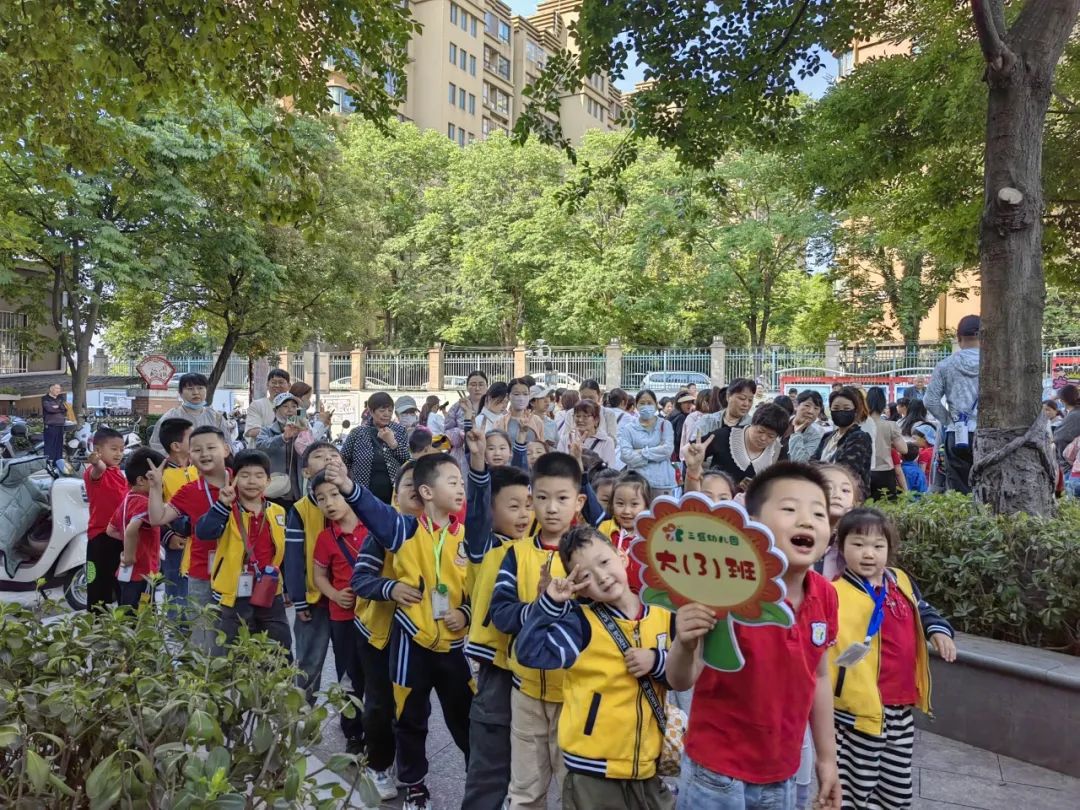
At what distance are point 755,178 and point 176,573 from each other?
27403 mm

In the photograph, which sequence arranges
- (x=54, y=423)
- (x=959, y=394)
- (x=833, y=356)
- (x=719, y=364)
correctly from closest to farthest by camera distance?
(x=959, y=394)
(x=54, y=423)
(x=833, y=356)
(x=719, y=364)

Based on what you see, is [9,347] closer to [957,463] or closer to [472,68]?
[957,463]

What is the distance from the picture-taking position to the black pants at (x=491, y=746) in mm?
2990

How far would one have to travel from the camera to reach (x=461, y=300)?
124 ft

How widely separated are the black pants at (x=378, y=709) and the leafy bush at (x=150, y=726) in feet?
4.97

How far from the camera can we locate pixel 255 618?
432 cm

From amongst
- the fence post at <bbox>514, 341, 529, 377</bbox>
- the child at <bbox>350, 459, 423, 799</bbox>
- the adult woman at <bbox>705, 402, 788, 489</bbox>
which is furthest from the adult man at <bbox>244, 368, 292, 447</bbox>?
the fence post at <bbox>514, 341, 529, 377</bbox>

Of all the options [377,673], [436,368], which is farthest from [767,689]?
[436,368]

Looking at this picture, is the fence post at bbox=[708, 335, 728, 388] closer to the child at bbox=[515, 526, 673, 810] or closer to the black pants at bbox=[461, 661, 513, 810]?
the black pants at bbox=[461, 661, 513, 810]

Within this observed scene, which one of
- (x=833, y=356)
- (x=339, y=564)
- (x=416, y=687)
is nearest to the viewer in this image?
(x=416, y=687)

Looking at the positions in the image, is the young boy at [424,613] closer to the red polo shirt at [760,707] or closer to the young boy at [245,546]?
the young boy at [245,546]

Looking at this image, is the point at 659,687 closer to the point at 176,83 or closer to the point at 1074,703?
the point at 1074,703

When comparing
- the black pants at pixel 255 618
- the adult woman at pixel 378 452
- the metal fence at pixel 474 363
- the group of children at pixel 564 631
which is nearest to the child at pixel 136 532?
the group of children at pixel 564 631

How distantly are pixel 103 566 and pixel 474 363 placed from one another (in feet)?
89.6
